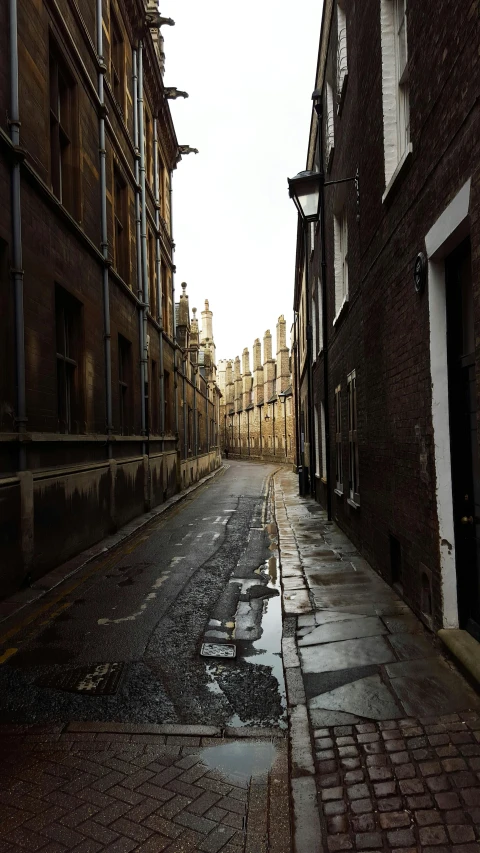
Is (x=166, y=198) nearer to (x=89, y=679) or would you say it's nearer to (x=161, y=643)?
(x=161, y=643)

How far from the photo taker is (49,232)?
350 inches

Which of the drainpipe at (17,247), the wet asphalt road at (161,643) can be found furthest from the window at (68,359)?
the wet asphalt road at (161,643)

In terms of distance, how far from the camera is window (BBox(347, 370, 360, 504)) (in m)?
9.11

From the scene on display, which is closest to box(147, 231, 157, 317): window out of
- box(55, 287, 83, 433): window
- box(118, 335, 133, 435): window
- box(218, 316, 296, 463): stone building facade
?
box(118, 335, 133, 435): window

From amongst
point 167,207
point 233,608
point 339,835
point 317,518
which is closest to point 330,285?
point 317,518

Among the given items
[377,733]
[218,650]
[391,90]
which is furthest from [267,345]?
[377,733]

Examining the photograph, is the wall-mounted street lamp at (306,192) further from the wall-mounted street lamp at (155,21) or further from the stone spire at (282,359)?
the stone spire at (282,359)

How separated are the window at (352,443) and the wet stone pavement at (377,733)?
3.38 meters

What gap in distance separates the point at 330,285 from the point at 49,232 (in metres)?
5.62

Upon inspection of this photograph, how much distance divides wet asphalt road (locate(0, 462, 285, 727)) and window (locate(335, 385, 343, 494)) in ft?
7.31

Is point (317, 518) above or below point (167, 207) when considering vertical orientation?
below

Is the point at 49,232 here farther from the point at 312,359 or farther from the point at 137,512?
the point at 312,359

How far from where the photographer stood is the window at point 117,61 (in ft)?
47.5

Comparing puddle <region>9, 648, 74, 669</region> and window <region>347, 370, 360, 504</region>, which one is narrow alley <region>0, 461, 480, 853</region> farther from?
window <region>347, 370, 360, 504</region>
